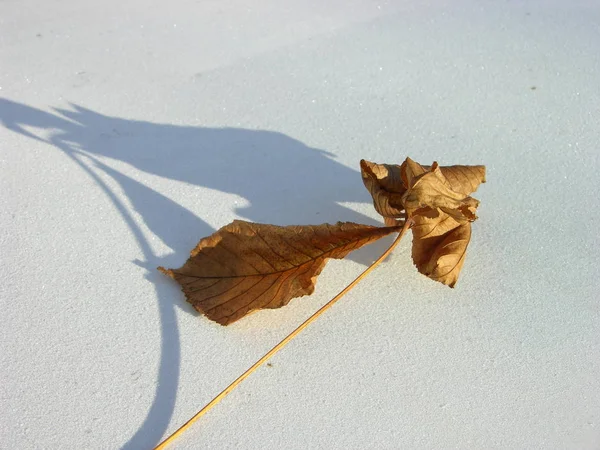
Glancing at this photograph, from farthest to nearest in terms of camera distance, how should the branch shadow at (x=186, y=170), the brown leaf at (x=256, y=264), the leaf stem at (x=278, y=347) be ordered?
the branch shadow at (x=186, y=170) → the brown leaf at (x=256, y=264) → the leaf stem at (x=278, y=347)

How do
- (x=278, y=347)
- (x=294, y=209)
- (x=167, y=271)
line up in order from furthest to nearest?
(x=294, y=209)
(x=167, y=271)
(x=278, y=347)

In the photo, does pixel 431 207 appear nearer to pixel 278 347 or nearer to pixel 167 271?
pixel 278 347

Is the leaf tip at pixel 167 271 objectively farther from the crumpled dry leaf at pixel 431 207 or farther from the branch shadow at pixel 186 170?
the crumpled dry leaf at pixel 431 207

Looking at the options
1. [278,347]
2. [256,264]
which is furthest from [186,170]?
[278,347]

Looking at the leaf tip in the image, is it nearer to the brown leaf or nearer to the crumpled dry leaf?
the brown leaf

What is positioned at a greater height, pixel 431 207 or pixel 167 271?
pixel 431 207

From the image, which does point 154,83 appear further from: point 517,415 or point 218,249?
point 517,415

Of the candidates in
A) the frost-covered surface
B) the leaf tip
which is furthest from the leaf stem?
the leaf tip

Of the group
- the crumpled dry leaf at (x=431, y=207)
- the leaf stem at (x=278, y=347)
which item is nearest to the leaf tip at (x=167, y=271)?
the leaf stem at (x=278, y=347)
